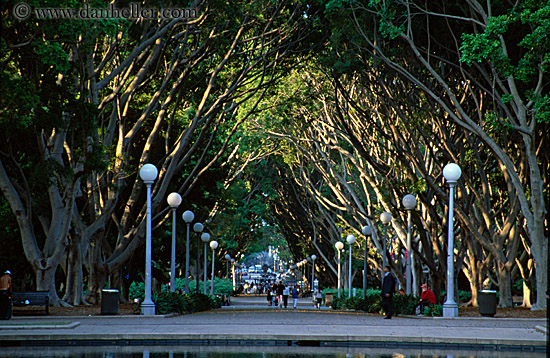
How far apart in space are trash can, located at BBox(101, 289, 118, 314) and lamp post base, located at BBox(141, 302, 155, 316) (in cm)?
78

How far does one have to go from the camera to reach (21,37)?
709 inches

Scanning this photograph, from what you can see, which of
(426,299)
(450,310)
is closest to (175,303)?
(426,299)

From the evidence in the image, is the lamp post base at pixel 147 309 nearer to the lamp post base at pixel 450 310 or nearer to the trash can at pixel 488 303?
the lamp post base at pixel 450 310

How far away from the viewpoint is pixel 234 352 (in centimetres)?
1193

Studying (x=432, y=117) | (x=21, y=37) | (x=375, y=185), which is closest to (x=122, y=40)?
(x=21, y=37)

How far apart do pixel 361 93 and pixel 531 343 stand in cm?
2150

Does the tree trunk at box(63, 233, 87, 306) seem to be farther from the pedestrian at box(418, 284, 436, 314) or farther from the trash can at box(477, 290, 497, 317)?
the trash can at box(477, 290, 497, 317)

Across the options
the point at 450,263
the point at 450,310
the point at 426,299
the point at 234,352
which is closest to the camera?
the point at 234,352

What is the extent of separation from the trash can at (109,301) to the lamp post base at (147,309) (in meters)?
0.78

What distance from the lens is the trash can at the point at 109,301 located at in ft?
67.0

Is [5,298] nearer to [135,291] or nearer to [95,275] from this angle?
[95,275]

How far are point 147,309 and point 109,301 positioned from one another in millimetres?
1070

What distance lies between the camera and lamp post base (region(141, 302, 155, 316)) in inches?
823

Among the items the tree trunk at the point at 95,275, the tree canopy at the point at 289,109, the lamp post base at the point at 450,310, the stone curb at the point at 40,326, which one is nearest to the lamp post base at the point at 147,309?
the tree canopy at the point at 289,109
